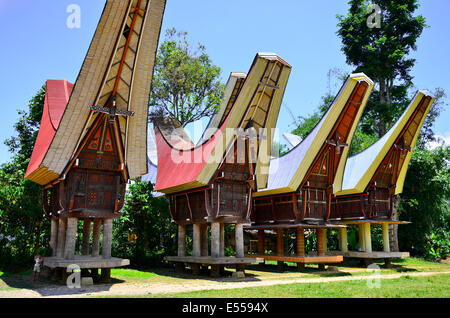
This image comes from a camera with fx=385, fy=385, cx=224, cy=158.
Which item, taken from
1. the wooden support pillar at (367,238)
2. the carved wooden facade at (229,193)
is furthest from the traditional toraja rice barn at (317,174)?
the wooden support pillar at (367,238)

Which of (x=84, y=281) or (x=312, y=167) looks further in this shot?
(x=312, y=167)

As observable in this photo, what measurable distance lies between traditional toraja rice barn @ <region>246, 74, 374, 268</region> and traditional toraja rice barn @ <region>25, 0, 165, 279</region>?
916cm

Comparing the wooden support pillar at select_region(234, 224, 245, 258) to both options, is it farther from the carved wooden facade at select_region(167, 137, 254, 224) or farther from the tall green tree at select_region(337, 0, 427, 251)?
the tall green tree at select_region(337, 0, 427, 251)

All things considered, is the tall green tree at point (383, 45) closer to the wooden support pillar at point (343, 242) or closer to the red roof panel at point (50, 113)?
the wooden support pillar at point (343, 242)

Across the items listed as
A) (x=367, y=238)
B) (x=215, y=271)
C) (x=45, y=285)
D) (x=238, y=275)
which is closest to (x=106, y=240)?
(x=45, y=285)

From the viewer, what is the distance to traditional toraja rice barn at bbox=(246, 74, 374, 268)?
20984mm

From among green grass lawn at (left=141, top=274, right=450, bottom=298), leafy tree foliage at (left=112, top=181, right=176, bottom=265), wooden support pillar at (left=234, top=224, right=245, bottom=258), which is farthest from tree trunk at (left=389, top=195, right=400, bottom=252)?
leafy tree foliage at (left=112, top=181, right=176, bottom=265)

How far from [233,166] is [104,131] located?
20.4 ft

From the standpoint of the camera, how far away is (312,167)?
2188 cm

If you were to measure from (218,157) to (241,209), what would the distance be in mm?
2908

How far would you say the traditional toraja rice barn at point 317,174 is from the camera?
68.8 feet

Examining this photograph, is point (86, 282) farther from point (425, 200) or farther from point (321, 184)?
point (425, 200)
